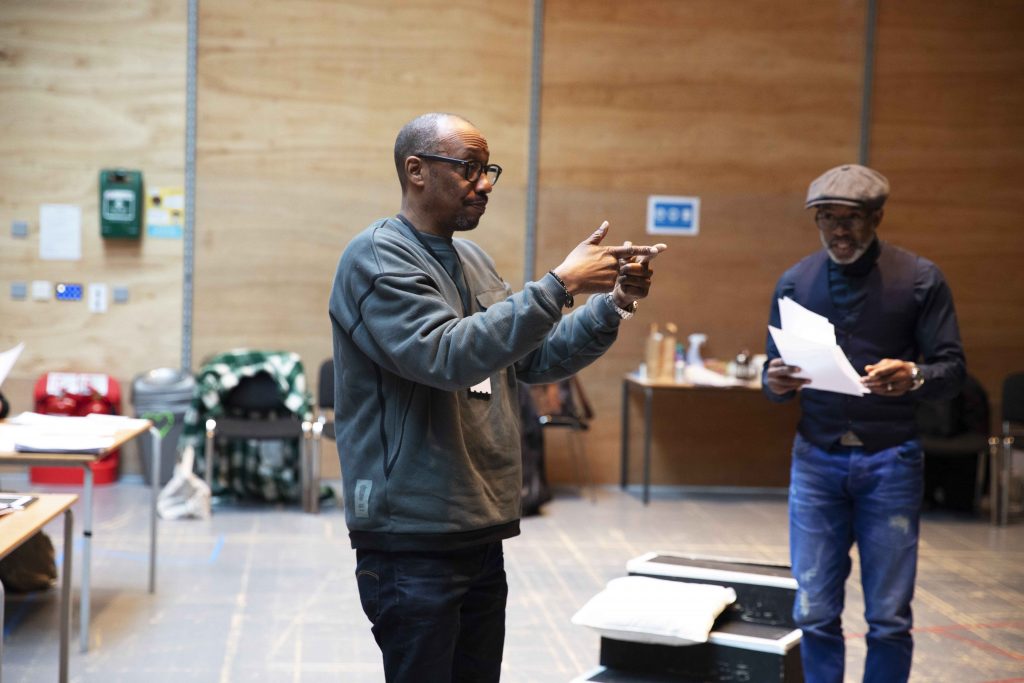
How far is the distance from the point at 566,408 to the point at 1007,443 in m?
2.67

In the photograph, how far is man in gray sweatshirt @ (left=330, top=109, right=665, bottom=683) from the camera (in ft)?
6.72

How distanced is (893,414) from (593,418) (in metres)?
4.55

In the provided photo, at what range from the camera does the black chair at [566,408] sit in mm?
7012

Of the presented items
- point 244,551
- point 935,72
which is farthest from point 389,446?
point 935,72

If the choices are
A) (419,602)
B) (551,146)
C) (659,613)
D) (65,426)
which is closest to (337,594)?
(65,426)

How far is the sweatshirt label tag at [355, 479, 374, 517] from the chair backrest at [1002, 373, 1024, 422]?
6.12m

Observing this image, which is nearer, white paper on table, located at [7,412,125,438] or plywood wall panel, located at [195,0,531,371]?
white paper on table, located at [7,412,125,438]

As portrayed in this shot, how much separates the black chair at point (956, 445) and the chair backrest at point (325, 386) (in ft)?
12.0

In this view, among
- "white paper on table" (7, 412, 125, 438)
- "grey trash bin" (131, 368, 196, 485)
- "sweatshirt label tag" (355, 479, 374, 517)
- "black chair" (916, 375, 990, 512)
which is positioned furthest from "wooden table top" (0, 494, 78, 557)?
"black chair" (916, 375, 990, 512)

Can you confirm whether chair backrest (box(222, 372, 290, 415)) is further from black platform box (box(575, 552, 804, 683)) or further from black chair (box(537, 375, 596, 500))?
black platform box (box(575, 552, 804, 683))

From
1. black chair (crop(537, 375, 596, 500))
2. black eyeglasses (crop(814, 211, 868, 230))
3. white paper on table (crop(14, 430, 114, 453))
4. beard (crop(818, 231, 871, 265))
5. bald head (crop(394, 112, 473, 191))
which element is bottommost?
black chair (crop(537, 375, 596, 500))

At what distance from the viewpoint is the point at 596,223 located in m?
7.57

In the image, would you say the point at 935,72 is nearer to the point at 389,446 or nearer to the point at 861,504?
the point at 861,504

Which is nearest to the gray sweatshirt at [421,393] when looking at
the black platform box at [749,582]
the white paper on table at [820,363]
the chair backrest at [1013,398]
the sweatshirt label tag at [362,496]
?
the sweatshirt label tag at [362,496]
